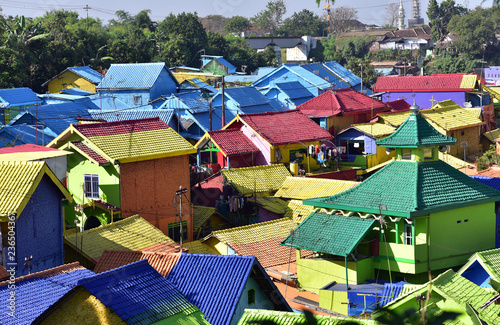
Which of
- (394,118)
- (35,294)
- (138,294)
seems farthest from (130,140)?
(394,118)

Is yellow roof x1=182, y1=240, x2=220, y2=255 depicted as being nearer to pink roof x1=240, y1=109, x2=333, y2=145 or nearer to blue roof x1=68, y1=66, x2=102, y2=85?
pink roof x1=240, y1=109, x2=333, y2=145

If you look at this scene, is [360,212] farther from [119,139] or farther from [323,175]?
[323,175]

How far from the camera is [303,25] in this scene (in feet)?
407

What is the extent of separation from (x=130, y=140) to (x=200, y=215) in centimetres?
402

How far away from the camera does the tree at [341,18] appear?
440ft

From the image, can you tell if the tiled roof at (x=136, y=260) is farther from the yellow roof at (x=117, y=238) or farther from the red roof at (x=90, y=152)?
the red roof at (x=90, y=152)

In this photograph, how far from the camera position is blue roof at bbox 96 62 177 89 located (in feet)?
157

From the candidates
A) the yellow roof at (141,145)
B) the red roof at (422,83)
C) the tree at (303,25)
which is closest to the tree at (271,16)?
the tree at (303,25)

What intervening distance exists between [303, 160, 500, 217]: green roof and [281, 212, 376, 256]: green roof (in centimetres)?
35

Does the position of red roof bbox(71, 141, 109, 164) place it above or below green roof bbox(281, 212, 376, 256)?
above

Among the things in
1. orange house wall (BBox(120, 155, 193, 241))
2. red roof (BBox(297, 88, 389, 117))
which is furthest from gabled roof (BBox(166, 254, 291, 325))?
red roof (BBox(297, 88, 389, 117))

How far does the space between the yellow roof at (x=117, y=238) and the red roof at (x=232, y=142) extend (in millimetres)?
10477

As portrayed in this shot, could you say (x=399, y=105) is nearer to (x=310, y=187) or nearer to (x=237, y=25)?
(x=310, y=187)

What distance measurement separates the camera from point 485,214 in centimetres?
2059
